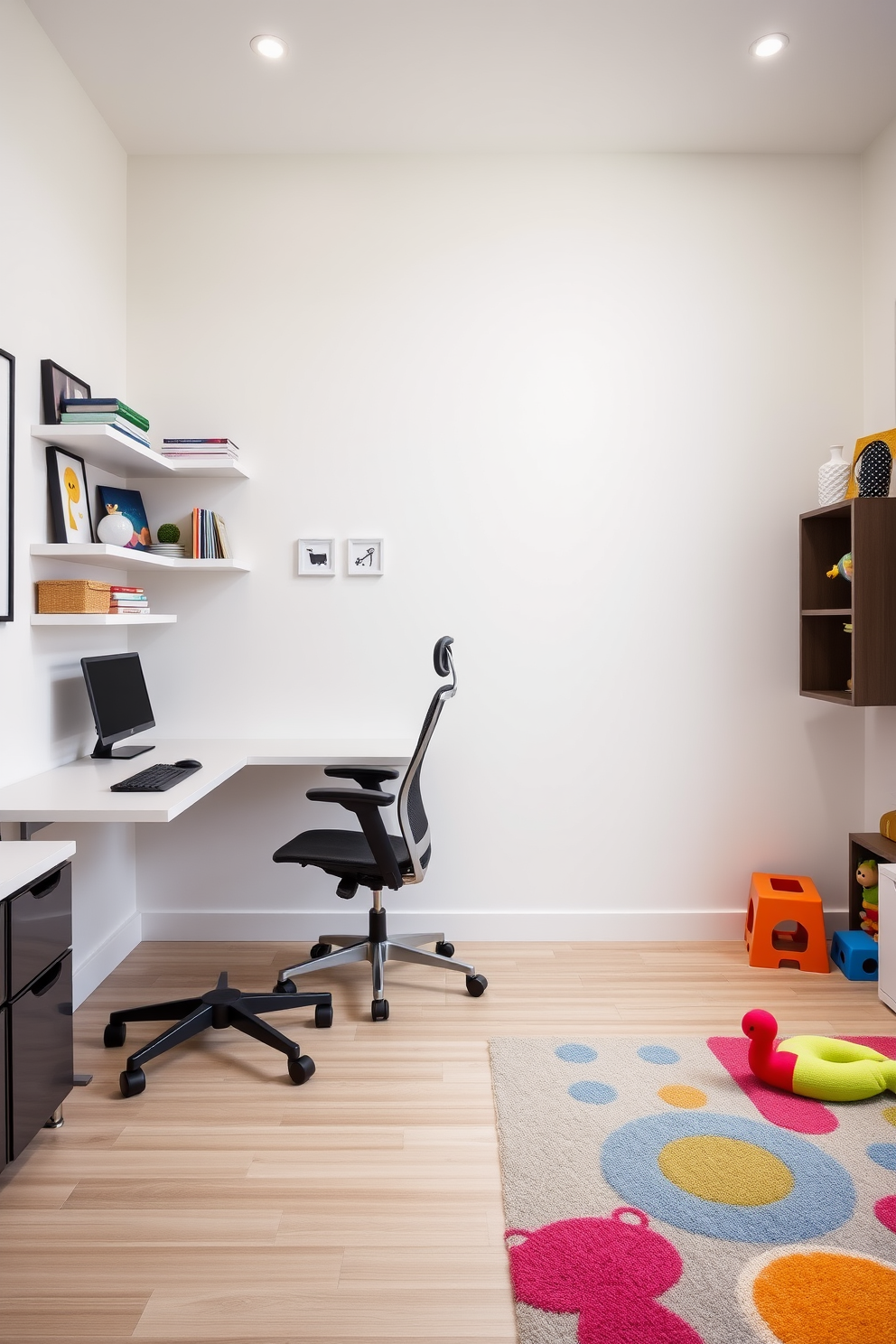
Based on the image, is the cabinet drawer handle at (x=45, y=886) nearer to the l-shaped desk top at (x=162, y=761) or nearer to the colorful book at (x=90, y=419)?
the l-shaped desk top at (x=162, y=761)

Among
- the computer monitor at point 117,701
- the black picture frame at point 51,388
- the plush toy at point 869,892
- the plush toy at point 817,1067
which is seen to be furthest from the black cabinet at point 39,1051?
the plush toy at point 869,892

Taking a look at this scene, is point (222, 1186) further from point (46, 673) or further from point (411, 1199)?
point (46, 673)

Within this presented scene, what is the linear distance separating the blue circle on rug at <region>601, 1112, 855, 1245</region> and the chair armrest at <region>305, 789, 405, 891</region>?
3.23 ft

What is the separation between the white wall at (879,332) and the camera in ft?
10.9

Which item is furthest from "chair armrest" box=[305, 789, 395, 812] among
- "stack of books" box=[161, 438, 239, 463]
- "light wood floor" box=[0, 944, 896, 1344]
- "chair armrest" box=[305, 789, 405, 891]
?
"stack of books" box=[161, 438, 239, 463]

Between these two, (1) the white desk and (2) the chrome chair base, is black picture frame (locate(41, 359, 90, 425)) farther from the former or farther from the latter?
(2) the chrome chair base

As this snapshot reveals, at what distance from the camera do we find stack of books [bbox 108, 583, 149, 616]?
291cm

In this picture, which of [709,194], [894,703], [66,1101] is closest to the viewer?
[66,1101]

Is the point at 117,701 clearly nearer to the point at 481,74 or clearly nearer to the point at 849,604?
the point at 481,74

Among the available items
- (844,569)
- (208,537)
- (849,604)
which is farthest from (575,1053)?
(208,537)

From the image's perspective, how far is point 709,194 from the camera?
11.6ft

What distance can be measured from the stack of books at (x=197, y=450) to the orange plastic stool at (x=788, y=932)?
2646 mm

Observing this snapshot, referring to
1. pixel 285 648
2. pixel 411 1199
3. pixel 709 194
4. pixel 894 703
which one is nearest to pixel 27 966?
pixel 411 1199

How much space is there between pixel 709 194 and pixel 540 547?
1558 millimetres
